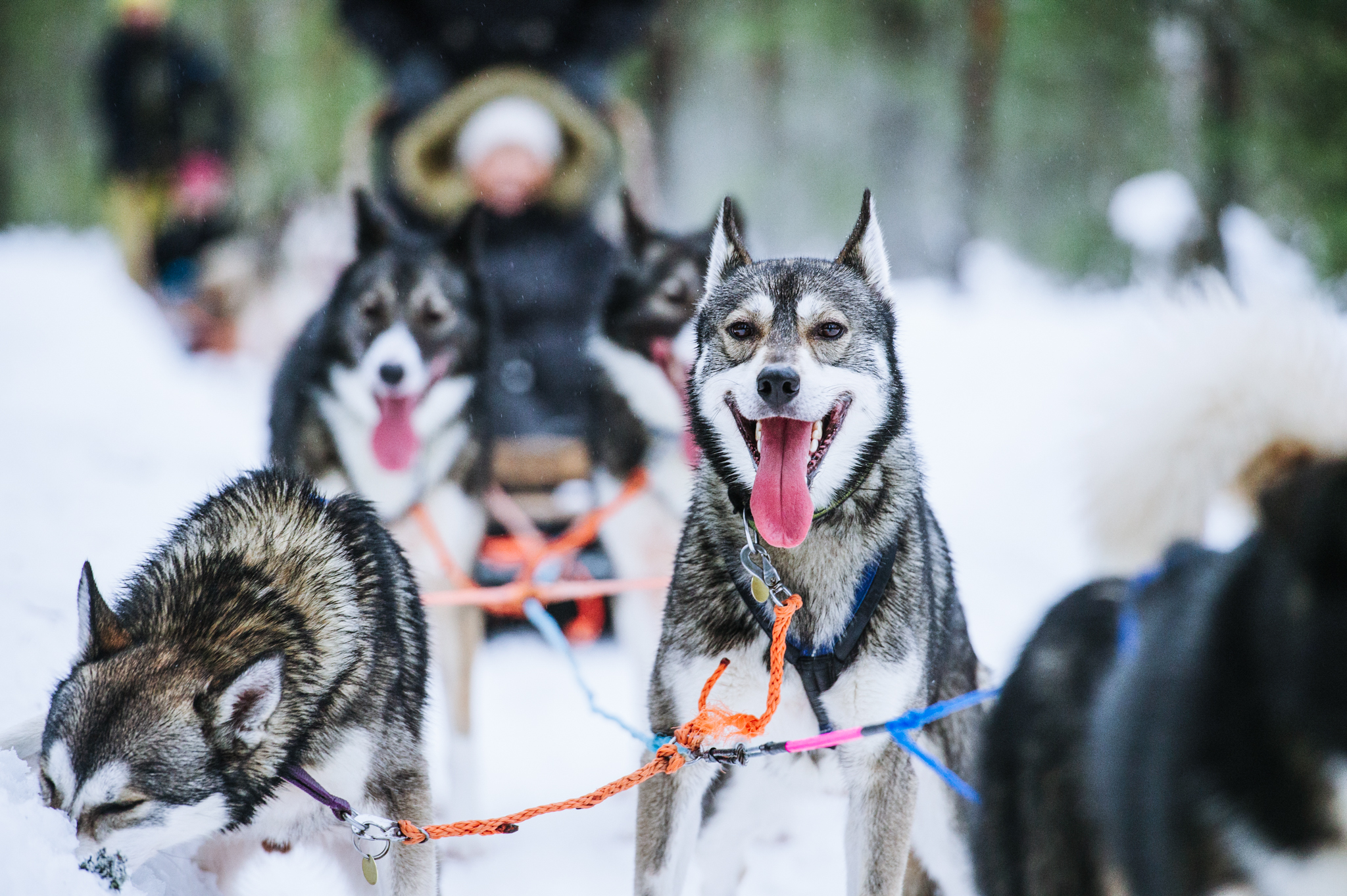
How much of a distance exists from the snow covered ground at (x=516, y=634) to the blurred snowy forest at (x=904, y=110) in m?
1.18

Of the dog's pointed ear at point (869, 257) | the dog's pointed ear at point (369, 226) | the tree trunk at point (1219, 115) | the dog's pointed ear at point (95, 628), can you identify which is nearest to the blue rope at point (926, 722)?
the dog's pointed ear at point (869, 257)

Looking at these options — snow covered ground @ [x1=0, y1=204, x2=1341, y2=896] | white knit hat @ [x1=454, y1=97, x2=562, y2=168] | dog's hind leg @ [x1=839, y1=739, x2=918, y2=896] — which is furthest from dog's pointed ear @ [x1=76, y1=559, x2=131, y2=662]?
white knit hat @ [x1=454, y1=97, x2=562, y2=168]

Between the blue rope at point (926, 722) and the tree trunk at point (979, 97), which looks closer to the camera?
the blue rope at point (926, 722)

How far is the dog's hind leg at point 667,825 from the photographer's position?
176 cm

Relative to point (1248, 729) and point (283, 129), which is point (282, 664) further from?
point (283, 129)

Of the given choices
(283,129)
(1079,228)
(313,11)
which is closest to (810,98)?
(1079,228)

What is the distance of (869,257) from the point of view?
195 cm

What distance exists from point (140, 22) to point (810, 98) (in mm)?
8407

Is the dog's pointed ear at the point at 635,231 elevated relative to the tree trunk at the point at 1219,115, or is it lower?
lower

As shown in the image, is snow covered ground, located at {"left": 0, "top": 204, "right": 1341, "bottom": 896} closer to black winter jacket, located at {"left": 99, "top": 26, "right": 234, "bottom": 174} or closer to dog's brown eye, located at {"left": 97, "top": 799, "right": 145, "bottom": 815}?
dog's brown eye, located at {"left": 97, "top": 799, "right": 145, "bottom": 815}

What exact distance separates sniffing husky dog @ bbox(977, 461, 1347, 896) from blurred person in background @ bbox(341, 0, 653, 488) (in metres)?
2.92

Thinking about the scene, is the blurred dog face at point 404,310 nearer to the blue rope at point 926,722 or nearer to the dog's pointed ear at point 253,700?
the dog's pointed ear at point 253,700

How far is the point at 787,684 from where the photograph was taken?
1706mm

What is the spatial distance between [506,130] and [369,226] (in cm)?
145
